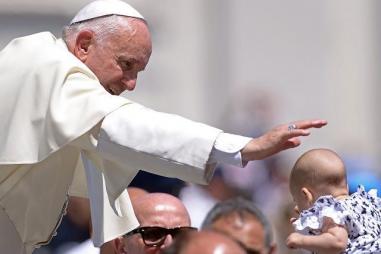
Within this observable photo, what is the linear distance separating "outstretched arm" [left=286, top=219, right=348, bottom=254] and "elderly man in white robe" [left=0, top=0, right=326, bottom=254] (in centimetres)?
48

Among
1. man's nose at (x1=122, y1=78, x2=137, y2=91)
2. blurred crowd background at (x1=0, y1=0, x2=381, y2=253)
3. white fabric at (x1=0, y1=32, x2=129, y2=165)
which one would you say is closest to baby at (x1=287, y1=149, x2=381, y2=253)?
man's nose at (x1=122, y1=78, x2=137, y2=91)

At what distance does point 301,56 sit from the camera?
625 inches

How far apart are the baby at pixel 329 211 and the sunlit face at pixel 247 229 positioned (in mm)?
680

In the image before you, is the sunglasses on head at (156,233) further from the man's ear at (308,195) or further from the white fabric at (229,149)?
the white fabric at (229,149)

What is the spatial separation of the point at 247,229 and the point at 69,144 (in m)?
1.36

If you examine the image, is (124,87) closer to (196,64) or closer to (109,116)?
(109,116)

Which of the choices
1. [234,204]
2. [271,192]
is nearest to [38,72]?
[234,204]

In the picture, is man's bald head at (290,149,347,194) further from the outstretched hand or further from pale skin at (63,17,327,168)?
the outstretched hand

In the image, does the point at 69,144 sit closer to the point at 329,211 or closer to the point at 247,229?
the point at 329,211

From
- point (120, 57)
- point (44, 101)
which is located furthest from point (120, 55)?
point (44, 101)

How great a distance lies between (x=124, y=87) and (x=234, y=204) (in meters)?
1.42

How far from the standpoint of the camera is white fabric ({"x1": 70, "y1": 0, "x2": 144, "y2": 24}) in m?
5.73

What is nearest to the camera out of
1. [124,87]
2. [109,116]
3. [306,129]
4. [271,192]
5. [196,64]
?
[306,129]

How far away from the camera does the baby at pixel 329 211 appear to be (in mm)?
5445
